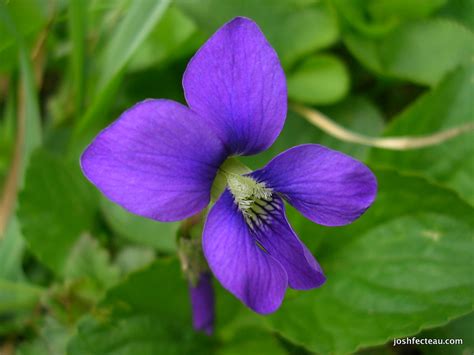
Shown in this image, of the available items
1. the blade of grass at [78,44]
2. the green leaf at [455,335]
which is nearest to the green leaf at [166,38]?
the blade of grass at [78,44]

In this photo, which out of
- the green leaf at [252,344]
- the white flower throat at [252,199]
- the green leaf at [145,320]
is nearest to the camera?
the white flower throat at [252,199]

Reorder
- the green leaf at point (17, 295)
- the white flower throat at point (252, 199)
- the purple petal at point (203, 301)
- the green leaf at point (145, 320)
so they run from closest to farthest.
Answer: the white flower throat at point (252, 199), the purple petal at point (203, 301), the green leaf at point (145, 320), the green leaf at point (17, 295)

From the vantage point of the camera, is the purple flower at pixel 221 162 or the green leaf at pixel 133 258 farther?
the green leaf at pixel 133 258

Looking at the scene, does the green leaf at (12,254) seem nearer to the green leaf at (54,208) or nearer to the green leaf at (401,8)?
the green leaf at (54,208)

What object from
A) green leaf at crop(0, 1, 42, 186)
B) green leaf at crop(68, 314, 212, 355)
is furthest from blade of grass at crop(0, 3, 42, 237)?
green leaf at crop(68, 314, 212, 355)

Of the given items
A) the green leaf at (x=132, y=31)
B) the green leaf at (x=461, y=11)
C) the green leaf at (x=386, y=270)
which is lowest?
the green leaf at (x=386, y=270)

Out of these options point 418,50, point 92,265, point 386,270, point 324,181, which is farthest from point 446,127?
point 92,265

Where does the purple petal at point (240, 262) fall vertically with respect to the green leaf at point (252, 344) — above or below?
above
